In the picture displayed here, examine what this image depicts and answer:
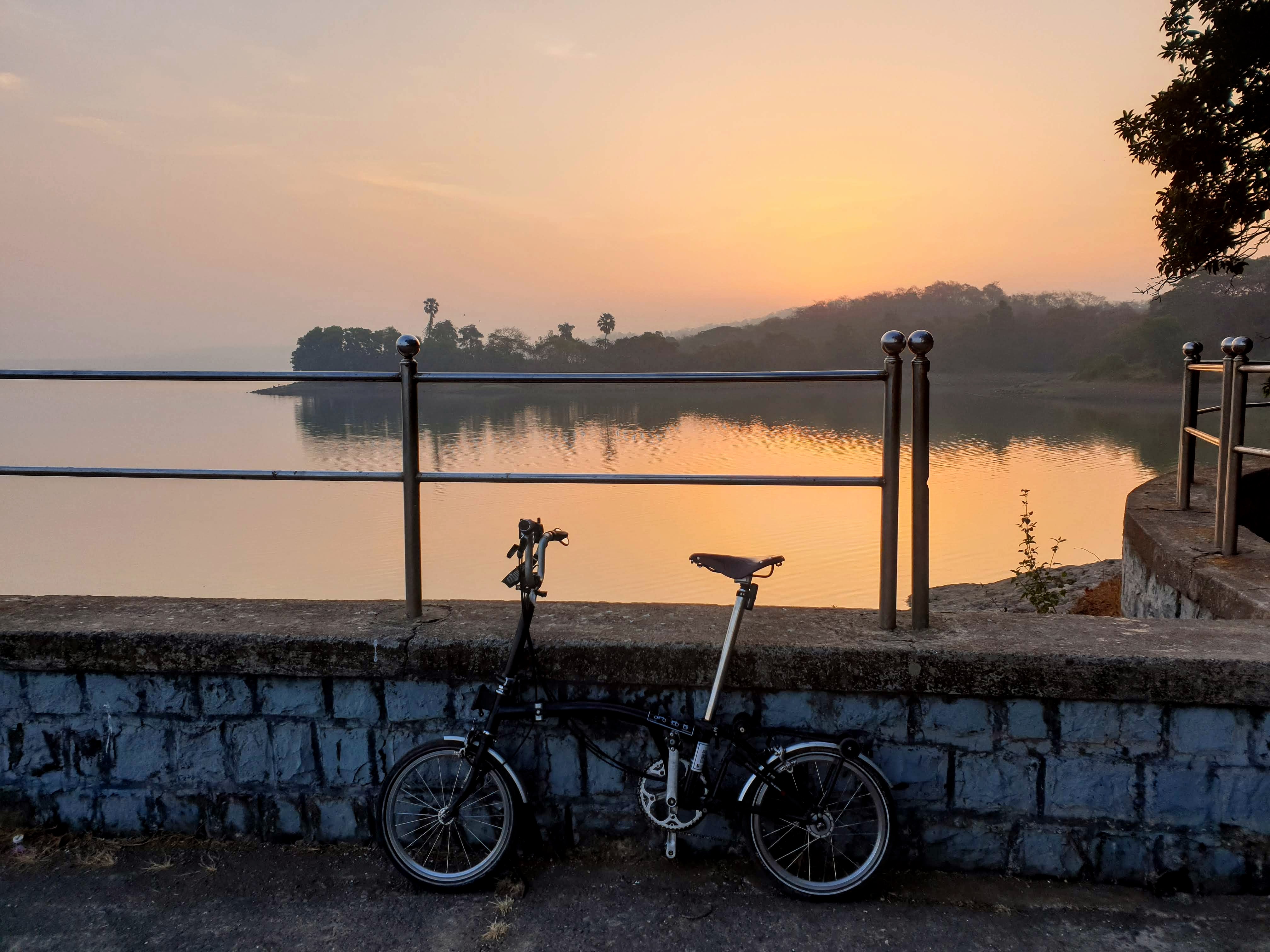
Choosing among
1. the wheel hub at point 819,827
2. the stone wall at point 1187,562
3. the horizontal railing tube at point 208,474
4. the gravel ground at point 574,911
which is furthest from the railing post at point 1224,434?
the horizontal railing tube at point 208,474

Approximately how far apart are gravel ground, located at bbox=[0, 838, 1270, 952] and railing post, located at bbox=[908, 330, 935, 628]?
0.77 metres

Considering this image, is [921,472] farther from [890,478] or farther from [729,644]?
[729,644]

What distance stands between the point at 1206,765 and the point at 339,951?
7.50 ft

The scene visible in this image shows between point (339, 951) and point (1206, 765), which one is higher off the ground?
point (1206, 765)

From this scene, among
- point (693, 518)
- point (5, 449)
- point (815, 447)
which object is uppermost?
point (5, 449)

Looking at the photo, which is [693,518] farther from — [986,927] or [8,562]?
[986,927]

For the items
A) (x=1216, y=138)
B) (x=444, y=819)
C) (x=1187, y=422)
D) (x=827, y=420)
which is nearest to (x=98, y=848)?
(x=444, y=819)

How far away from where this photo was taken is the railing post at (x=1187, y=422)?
5.06m

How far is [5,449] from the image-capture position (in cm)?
334

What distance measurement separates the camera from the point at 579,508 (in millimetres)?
30172

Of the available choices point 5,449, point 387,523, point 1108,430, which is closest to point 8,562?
point 387,523

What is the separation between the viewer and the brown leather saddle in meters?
2.40

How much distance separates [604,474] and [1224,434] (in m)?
2.91

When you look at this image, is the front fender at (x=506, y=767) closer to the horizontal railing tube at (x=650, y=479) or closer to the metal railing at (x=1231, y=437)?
the horizontal railing tube at (x=650, y=479)
